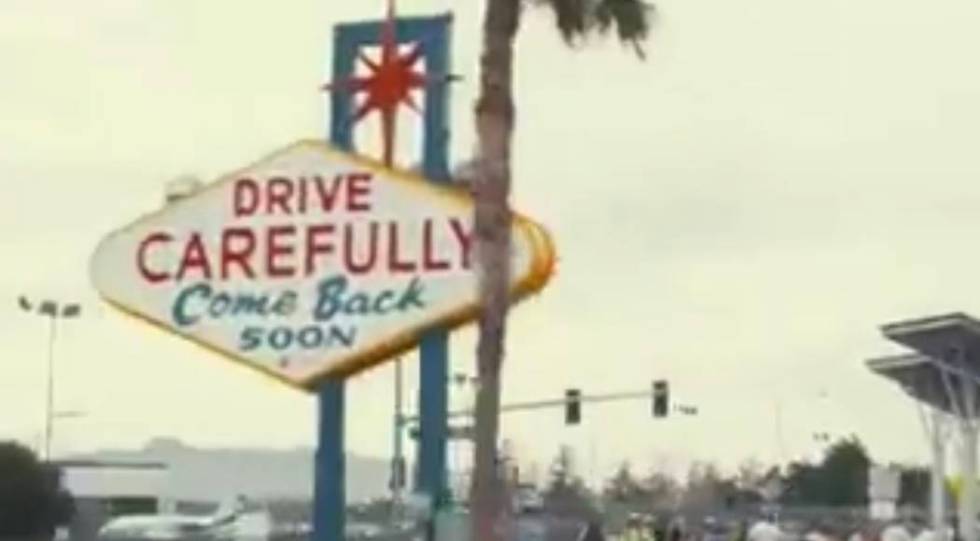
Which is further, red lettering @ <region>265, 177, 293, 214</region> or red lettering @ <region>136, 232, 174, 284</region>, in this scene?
red lettering @ <region>136, 232, 174, 284</region>

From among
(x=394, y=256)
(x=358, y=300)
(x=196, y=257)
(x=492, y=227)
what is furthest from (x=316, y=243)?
(x=492, y=227)

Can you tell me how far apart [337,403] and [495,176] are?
6633 millimetres

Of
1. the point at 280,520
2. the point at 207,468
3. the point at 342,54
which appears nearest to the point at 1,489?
the point at 280,520

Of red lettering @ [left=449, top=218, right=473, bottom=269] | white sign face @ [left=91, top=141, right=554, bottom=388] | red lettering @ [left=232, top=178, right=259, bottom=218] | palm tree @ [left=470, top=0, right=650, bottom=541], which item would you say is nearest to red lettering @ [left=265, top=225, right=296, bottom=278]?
white sign face @ [left=91, top=141, right=554, bottom=388]

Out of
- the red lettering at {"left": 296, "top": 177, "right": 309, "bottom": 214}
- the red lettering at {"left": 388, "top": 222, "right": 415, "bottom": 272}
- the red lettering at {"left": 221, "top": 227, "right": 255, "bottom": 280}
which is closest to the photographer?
the red lettering at {"left": 388, "top": 222, "right": 415, "bottom": 272}

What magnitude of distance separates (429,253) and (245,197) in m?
2.82

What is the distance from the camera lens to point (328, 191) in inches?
1291

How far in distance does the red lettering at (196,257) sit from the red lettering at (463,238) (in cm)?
346

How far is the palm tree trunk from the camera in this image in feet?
88.6

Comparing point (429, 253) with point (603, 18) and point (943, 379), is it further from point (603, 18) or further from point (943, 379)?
point (943, 379)

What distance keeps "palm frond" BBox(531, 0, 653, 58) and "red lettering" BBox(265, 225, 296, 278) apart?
6.17m

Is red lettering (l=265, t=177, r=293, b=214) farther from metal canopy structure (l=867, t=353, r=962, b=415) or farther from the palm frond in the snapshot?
metal canopy structure (l=867, t=353, r=962, b=415)

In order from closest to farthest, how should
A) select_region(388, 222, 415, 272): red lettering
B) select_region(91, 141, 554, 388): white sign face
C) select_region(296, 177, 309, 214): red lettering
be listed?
select_region(91, 141, 554, 388): white sign face
select_region(388, 222, 415, 272): red lettering
select_region(296, 177, 309, 214): red lettering

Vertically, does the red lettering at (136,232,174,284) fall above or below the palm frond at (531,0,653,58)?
below
